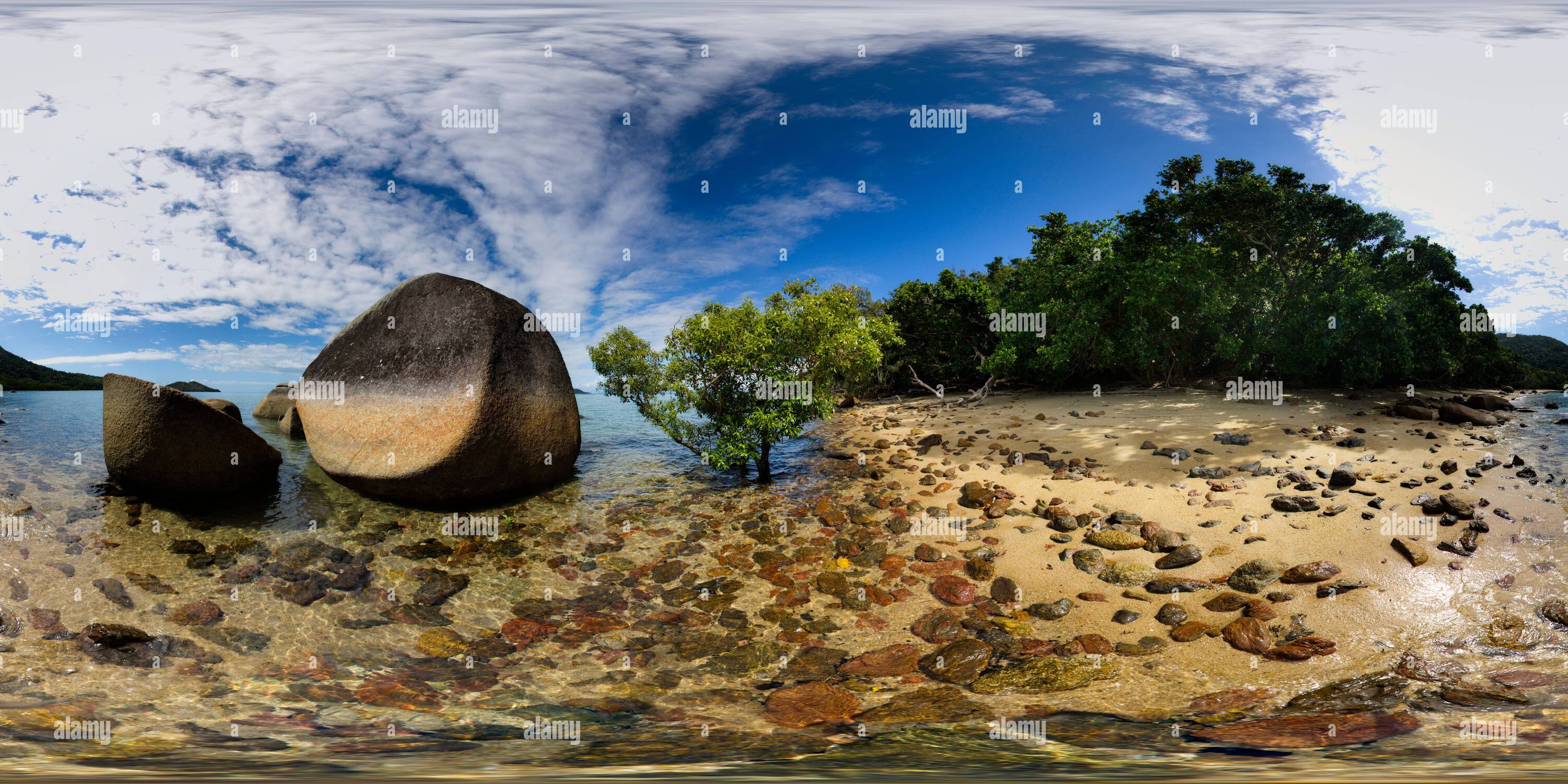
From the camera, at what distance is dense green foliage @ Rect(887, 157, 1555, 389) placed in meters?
18.7

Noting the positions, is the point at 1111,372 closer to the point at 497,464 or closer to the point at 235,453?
the point at 497,464

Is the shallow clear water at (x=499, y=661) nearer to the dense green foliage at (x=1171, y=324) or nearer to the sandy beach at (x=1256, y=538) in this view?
the sandy beach at (x=1256, y=538)

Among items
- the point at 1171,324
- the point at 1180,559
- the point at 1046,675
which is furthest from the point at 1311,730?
the point at 1171,324

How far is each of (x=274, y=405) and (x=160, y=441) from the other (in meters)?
12.8

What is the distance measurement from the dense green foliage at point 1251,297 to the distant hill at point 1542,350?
575 inches

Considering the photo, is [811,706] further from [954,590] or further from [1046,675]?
[954,590]

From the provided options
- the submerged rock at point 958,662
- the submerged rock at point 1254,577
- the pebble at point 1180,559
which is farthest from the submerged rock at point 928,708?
the submerged rock at point 1254,577

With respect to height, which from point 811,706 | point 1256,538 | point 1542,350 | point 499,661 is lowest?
point 499,661

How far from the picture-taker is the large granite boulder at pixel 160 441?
387 inches

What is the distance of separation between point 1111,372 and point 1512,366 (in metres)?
14.9

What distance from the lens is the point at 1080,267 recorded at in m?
24.2

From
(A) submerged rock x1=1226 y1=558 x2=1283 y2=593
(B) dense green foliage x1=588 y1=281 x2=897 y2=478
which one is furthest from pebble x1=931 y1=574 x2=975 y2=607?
(B) dense green foliage x1=588 y1=281 x2=897 y2=478

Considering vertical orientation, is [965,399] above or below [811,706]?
above

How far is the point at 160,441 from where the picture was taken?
986cm
